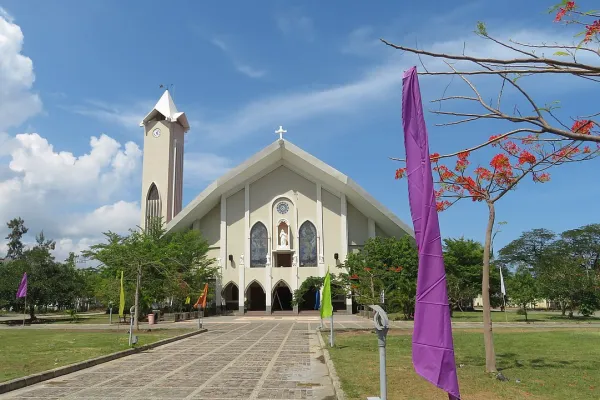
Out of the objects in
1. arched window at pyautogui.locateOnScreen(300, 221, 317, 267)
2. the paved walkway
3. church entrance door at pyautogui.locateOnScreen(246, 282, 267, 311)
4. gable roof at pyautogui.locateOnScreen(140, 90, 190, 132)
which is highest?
gable roof at pyautogui.locateOnScreen(140, 90, 190, 132)

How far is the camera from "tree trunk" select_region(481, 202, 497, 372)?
777 centimetres

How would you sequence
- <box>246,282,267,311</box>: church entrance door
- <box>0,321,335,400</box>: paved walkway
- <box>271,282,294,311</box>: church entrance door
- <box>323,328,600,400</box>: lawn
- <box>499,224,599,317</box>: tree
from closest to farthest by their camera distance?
1. <box>323,328,600,400</box>: lawn
2. <box>0,321,335,400</box>: paved walkway
3. <box>499,224,599,317</box>: tree
4. <box>271,282,294,311</box>: church entrance door
5. <box>246,282,267,311</box>: church entrance door

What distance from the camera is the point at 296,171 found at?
118ft

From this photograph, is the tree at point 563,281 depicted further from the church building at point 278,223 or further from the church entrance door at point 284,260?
the church entrance door at point 284,260

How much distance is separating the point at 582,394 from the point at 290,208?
97.3ft

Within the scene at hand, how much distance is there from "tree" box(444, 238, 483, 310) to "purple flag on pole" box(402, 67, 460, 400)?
2798 centimetres

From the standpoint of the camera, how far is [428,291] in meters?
3.45

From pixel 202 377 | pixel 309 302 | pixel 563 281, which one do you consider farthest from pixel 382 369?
pixel 309 302

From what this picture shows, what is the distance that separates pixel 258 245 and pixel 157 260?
1435 cm

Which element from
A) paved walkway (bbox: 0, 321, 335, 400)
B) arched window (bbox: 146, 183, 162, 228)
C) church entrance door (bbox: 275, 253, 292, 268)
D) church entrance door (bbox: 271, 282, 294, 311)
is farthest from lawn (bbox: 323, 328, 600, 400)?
arched window (bbox: 146, 183, 162, 228)

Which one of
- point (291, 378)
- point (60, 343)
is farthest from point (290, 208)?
point (291, 378)

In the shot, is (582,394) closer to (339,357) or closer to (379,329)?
(379,329)

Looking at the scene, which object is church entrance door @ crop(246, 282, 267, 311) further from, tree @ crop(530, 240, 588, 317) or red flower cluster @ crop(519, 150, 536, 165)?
red flower cluster @ crop(519, 150, 536, 165)

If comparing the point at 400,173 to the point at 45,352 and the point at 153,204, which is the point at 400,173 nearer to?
the point at 45,352
